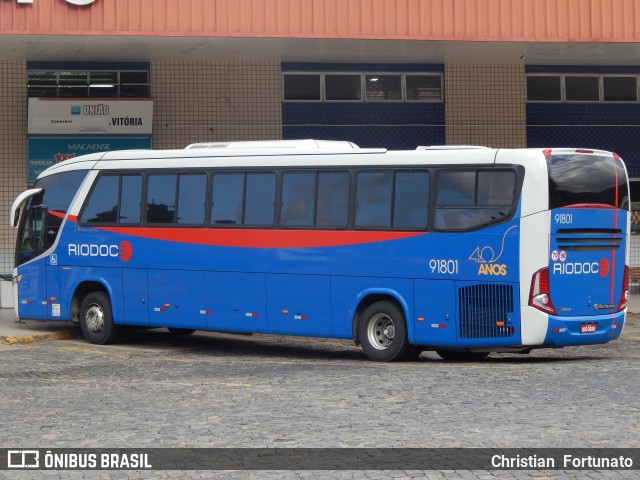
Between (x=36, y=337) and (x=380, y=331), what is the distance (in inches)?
256

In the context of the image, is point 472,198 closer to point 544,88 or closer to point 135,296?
point 135,296

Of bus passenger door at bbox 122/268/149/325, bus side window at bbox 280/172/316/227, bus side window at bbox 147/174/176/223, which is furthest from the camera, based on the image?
bus passenger door at bbox 122/268/149/325

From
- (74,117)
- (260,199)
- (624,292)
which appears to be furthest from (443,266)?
(74,117)

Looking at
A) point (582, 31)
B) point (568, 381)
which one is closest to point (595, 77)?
point (582, 31)

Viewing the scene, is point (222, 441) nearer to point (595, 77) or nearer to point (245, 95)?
point (245, 95)

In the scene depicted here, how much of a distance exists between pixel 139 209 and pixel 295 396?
7505mm

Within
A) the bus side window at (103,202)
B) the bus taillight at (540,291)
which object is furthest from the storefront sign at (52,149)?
the bus taillight at (540,291)

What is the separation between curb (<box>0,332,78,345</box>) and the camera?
1991 cm

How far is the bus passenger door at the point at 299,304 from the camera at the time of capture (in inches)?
685

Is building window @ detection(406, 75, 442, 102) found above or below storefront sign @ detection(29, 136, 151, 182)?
above

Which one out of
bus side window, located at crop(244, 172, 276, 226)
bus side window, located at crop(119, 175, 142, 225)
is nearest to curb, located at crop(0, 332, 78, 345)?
bus side window, located at crop(119, 175, 142, 225)

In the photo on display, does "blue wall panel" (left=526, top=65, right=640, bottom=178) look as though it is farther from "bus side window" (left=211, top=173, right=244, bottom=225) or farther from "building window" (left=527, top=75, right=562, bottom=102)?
"bus side window" (left=211, top=173, right=244, bottom=225)

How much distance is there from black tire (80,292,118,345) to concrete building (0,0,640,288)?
6429 millimetres

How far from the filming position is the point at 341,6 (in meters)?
24.1
